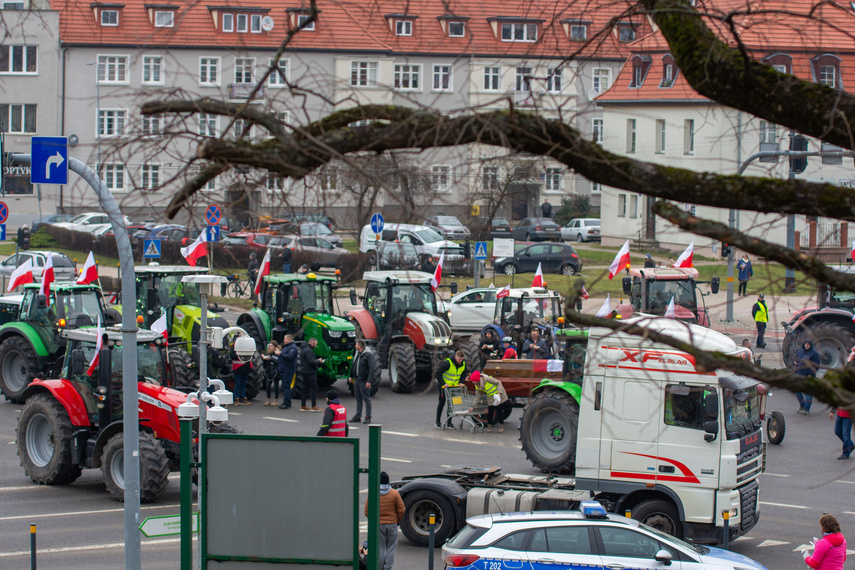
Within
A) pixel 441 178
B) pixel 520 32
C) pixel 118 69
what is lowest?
pixel 441 178

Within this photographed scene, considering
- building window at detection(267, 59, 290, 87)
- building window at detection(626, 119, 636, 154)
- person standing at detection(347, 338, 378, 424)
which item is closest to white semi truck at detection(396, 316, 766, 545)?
building window at detection(626, 119, 636, 154)

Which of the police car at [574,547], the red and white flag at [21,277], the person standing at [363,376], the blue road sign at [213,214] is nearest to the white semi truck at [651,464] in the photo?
the police car at [574,547]

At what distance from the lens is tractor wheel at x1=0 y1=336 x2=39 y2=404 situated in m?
21.1

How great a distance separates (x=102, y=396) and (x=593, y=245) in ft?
149

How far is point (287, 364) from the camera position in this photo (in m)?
21.3

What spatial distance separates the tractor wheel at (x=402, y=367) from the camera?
906 inches

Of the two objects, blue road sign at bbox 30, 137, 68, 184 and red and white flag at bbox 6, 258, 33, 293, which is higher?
blue road sign at bbox 30, 137, 68, 184

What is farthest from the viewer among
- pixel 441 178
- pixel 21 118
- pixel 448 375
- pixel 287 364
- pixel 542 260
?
pixel 21 118

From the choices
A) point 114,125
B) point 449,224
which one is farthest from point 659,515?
point 114,125

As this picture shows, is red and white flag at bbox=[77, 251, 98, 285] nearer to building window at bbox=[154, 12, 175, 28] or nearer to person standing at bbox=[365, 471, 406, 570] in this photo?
person standing at bbox=[365, 471, 406, 570]

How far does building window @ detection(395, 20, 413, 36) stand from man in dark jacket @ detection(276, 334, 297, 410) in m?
15.3

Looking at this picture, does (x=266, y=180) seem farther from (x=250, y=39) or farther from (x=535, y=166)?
(x=535, y=166)

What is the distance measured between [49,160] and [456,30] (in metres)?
4.06

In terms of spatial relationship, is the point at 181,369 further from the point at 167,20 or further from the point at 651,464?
the point at 167,20
